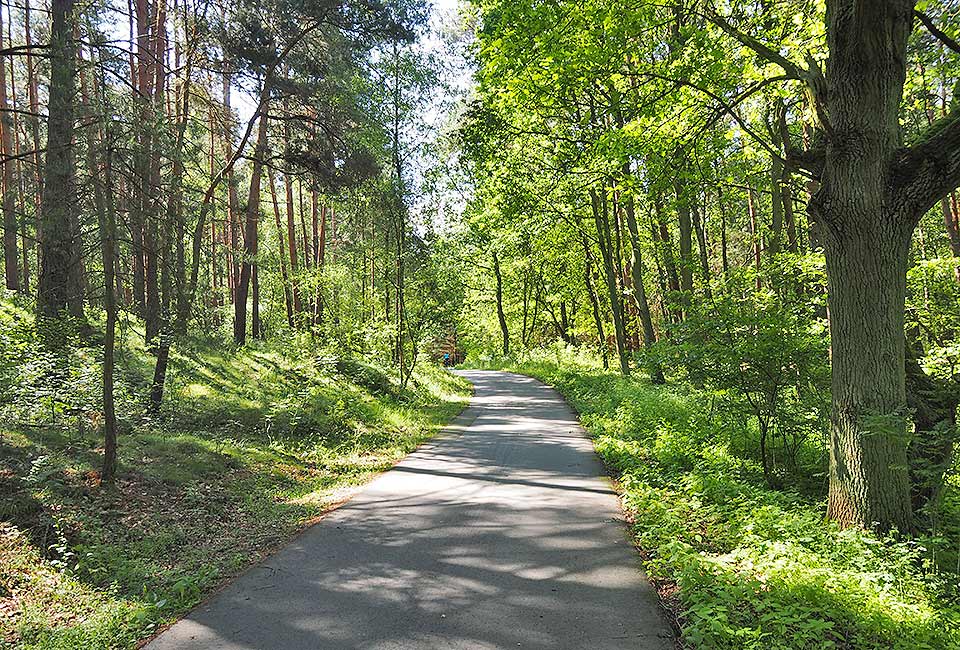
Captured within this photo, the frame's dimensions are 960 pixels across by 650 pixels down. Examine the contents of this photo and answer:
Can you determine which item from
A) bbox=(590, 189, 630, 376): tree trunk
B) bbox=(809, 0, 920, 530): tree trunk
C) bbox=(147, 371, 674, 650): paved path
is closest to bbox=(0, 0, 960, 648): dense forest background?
bbox=(809, 0, 920, 530): tree trunk

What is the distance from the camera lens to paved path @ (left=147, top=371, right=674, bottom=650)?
156 inches

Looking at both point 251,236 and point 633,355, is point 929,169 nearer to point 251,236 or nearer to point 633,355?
point 633,355

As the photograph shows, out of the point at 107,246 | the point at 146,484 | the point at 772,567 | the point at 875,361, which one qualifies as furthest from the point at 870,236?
the point at 146,484

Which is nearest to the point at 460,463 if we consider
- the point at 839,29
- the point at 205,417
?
the point at 205,417

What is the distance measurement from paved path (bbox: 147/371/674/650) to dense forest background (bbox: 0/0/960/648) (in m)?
0.40

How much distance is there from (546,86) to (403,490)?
6291 mm

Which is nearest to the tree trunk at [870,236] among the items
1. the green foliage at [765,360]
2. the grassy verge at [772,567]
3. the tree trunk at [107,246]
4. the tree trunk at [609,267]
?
the grassy verge at [772,567]

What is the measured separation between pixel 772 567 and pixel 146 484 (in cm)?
694

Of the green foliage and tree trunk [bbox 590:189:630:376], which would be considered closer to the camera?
the green foliage

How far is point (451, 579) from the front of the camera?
4914mm

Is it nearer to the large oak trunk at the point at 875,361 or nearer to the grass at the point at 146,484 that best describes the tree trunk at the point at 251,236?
the grass at the point at 146,484

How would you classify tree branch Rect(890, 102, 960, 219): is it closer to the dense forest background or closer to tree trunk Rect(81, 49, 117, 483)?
the dense forest background

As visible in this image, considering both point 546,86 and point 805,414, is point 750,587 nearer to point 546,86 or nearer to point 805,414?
point 805,414

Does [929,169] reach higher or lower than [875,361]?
higher
